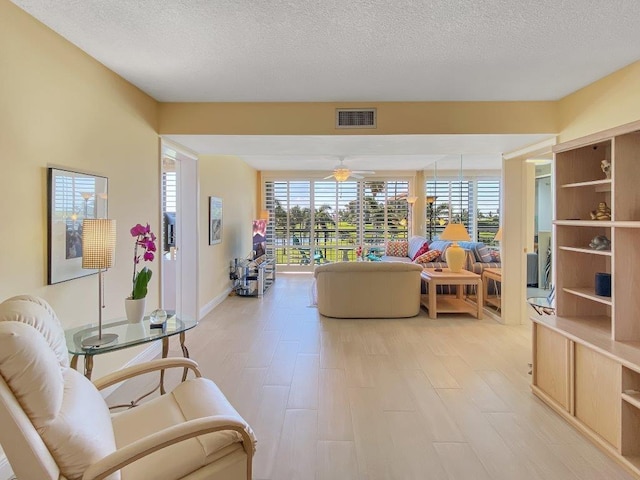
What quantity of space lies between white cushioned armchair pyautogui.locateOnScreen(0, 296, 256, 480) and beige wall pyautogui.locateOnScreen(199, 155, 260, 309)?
3574 millimetres

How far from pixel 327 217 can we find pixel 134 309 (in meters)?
7.03

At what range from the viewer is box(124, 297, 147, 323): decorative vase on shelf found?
8.33 ft

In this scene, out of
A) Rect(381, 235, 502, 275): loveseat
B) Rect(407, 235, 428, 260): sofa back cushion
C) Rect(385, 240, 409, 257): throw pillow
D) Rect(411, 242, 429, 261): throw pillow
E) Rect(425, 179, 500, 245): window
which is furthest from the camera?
Rect(425, 179, 500, 245): window

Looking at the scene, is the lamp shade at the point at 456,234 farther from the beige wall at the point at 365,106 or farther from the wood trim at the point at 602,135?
the wood trim at the point at 602,135

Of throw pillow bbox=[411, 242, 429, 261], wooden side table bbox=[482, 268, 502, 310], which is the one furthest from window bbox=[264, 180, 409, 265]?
wooden side table bbox=[482, 268, 502, 310]

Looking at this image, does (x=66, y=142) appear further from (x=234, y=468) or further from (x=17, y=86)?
(x=234, y=468)

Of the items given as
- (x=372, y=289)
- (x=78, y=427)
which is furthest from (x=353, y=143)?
(x=78, y=427)

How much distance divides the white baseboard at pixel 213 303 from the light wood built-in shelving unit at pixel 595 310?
13.5 feet

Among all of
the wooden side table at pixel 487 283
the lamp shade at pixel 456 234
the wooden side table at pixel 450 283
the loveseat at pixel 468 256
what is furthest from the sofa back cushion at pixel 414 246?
the lamp shade at pixel 456 234

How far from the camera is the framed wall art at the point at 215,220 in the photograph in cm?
552

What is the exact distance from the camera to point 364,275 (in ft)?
16.7

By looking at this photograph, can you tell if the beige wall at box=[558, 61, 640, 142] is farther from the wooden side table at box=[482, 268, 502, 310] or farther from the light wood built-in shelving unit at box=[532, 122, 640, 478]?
the wooden side table at box=[482, 268, 502, 310]

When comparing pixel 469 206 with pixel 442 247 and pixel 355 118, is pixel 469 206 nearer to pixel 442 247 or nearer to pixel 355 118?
pixel 442 247

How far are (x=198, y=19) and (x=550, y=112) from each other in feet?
11.4
